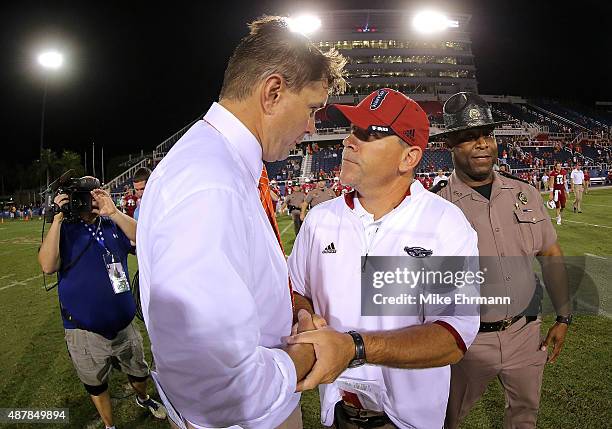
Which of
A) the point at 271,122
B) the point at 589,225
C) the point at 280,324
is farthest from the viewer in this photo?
the point at 589,225

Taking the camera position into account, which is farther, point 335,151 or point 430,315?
point 335,151

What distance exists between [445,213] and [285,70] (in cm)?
100

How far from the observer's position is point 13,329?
650cm

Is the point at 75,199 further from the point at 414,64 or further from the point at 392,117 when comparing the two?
the point at 414,64

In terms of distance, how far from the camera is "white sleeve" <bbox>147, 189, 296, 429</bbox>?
952mm

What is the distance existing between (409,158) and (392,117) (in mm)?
232

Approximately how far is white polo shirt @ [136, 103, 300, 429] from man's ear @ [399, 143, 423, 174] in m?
1.13

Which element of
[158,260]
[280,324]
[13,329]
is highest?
[158,260]

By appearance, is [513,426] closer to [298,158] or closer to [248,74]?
[248,74]

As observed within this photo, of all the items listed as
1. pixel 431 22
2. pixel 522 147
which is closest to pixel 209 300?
pixel 522 147

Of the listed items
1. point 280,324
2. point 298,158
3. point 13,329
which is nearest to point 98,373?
point 280,324

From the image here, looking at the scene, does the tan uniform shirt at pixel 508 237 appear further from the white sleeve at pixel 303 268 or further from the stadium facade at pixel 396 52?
the stadium facade at pixel 396 52

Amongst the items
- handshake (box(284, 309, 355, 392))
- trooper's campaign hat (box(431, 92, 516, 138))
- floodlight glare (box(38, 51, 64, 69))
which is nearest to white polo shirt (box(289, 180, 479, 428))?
handshake (box(284, 309, 355, 392))

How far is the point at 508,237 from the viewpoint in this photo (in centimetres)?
292
